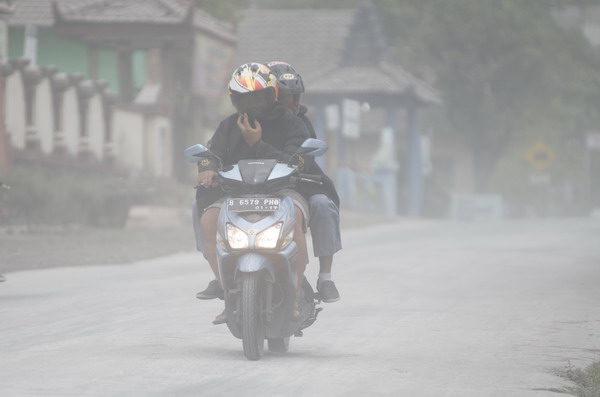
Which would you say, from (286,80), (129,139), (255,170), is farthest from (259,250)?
(129,139)

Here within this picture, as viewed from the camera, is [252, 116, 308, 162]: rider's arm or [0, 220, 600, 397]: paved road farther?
[252, 116, 308, 162]: rider's arm

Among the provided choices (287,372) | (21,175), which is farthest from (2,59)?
(287,372)

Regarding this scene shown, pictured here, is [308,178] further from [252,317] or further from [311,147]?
[252,317]

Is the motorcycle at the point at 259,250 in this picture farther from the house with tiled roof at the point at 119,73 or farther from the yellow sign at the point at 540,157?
the yellow sign at the point at 540,157

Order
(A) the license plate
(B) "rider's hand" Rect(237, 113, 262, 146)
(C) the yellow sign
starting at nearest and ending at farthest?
1. (A) the license plate
2. (B) "rider's hand" Rect(237, 113, 262, 146)
3. (C) the yellow sign

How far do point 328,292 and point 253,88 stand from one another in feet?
4.73

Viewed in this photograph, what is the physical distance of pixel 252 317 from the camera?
895cm

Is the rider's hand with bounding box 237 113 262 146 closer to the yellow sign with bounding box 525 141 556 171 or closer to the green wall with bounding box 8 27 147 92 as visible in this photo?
the green wall with bounding box 8 27 147 92

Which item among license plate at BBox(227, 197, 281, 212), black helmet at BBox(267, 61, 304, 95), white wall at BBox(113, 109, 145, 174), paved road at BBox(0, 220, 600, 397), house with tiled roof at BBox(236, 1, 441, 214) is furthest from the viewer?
house with tiled roof at BBox(236, 1, 441, 214)

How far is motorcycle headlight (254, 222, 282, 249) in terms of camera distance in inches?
355

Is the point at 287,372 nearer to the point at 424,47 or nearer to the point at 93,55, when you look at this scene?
the point at 93,55

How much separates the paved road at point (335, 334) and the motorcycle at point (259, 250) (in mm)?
263

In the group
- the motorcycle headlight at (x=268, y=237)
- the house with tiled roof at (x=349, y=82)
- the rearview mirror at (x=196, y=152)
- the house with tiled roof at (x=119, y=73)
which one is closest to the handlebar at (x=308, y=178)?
the motorcycle headlight at (x=268, y=237)

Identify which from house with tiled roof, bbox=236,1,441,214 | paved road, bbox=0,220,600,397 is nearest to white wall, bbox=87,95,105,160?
house with tiled roof, bbox=236,1,441,214
